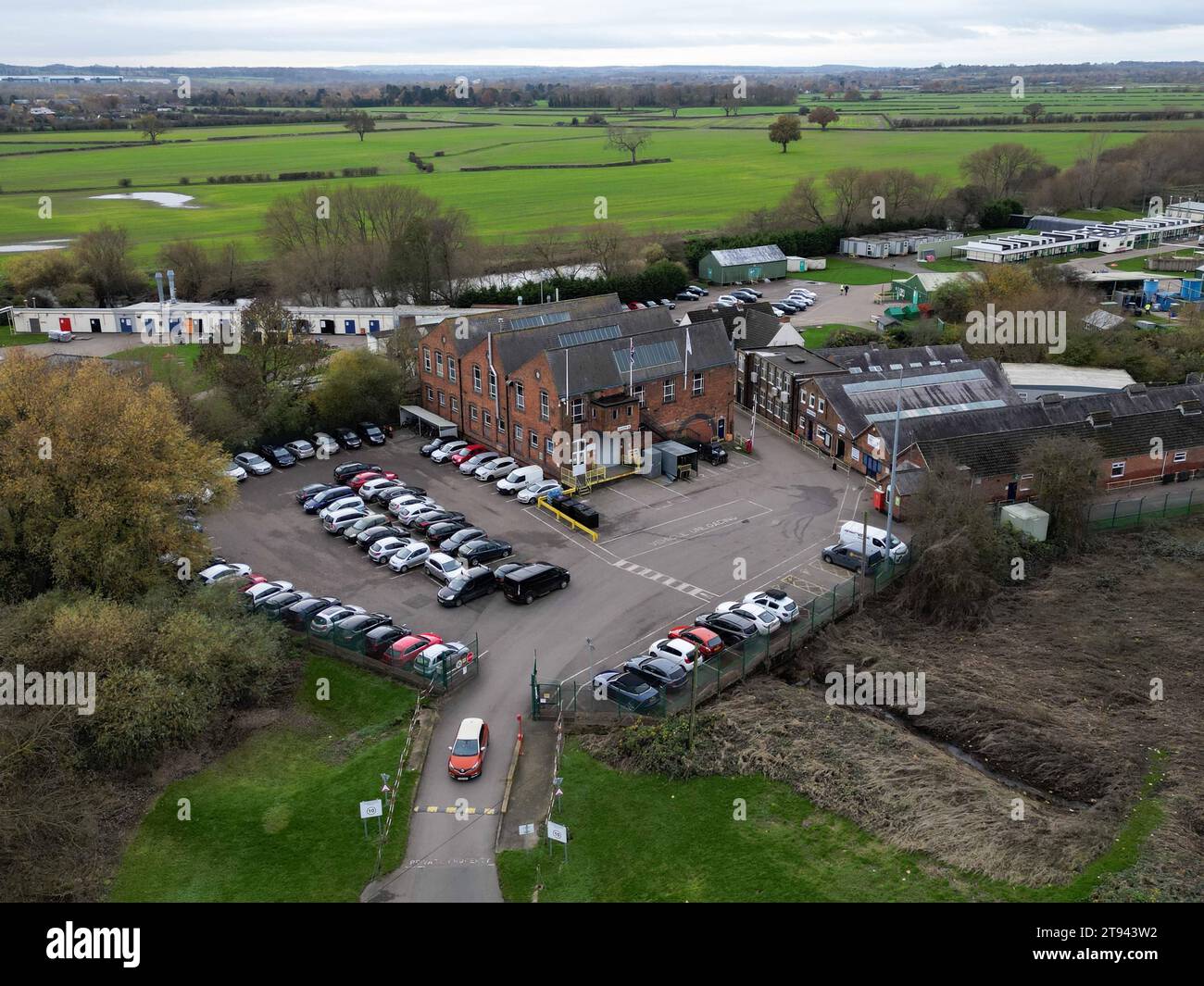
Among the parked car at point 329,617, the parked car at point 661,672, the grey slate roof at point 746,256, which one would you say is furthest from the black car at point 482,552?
the grey slate roof at point 746,256

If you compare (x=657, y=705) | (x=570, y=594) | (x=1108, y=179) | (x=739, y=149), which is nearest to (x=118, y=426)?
(x=570, y=594)

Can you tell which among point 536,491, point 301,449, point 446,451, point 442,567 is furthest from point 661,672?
point 301,449

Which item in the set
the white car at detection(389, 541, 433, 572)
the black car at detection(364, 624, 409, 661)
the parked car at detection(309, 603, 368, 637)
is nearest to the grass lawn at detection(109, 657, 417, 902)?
the black car at detection(364, 624, 409, 661)

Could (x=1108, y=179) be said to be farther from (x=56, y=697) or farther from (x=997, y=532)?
(x=56, y=697)

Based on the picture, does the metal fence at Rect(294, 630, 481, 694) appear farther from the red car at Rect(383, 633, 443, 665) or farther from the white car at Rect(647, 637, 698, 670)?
the white car at Rect(647, 637, 698, 670)

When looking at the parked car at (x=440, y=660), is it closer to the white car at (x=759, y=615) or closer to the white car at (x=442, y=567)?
the white car at (x=442, y=567)

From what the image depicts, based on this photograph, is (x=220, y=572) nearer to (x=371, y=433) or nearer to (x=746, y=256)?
(x=371, y=433)
